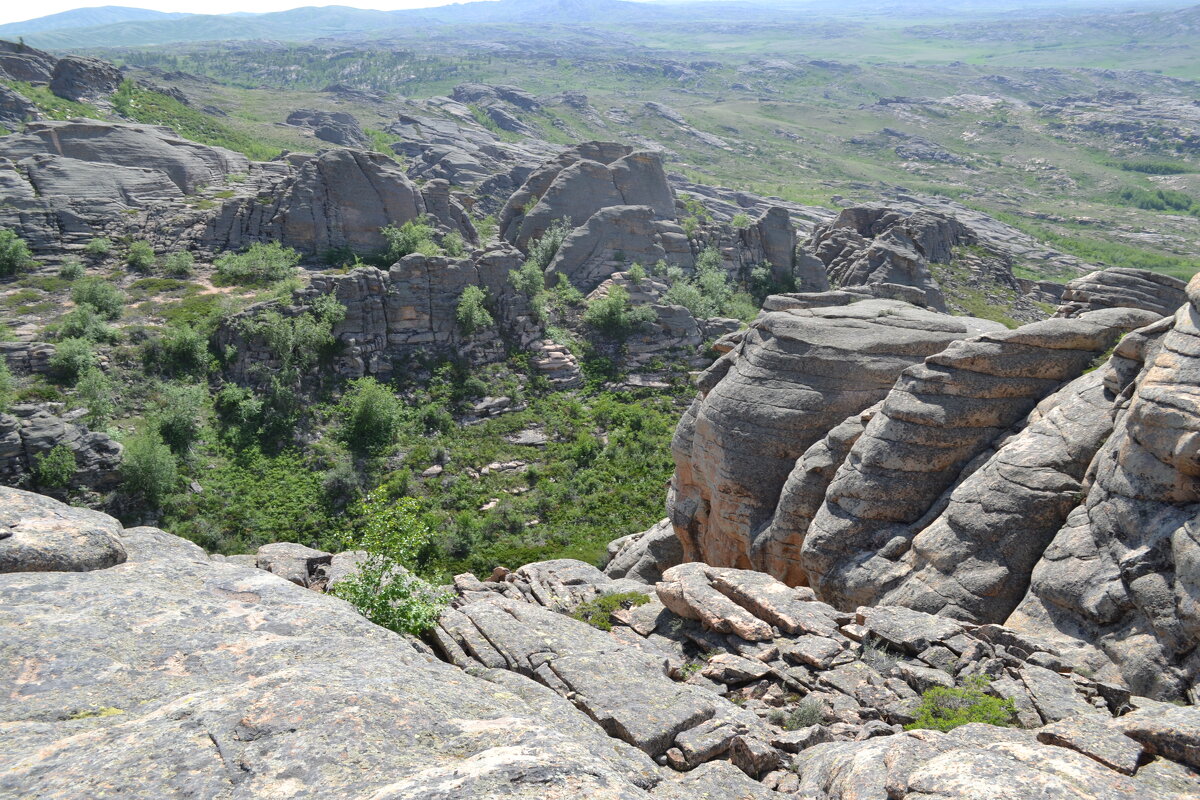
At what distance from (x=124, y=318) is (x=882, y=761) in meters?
54.1

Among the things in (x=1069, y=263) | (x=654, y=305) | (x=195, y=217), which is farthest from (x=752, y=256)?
(x=1069, y=263)

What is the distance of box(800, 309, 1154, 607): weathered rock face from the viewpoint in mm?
23875

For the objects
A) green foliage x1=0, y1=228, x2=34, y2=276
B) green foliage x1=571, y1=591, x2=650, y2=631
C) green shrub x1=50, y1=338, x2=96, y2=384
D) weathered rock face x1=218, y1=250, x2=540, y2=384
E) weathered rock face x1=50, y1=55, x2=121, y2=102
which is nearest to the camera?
green foliage x1=571, y1=591, x2=650, y2=631

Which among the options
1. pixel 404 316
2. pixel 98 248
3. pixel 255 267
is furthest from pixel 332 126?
pixel 404 316

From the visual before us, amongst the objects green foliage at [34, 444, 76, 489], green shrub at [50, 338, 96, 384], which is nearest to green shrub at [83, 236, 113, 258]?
green shrub at [50, 338, 96, 384]

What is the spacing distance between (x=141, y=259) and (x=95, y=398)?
727 inches

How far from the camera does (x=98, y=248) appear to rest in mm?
56719

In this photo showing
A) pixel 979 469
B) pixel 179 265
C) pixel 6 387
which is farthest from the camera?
pixel 179 265

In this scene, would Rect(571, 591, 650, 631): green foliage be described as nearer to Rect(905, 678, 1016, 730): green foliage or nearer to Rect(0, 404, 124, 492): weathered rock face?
Rect(905, 678, 1016, 730): green foliage

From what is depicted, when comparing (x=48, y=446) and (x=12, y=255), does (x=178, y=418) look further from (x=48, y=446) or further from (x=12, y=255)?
(x=12, y=255)

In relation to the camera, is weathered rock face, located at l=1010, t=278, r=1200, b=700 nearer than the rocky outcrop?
Yes

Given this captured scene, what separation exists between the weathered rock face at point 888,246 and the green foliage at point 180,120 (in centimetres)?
8014

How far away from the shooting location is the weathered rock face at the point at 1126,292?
28875 mm

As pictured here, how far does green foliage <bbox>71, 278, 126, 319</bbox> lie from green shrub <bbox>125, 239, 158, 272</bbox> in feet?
19.8
